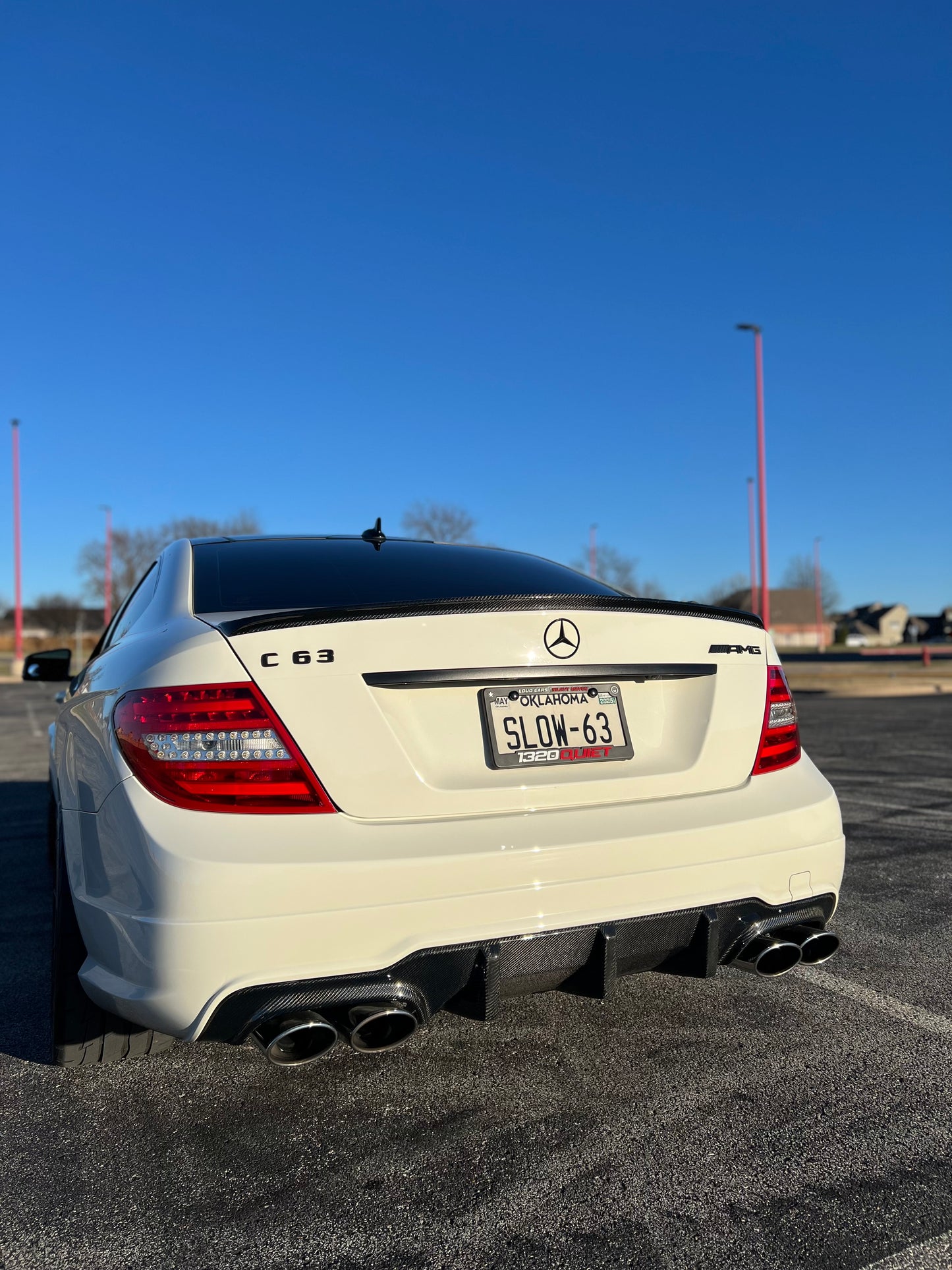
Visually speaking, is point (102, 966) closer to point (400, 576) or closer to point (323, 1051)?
point (323, 1051)

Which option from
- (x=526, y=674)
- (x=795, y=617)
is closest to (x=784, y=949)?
(x=526, y=674)

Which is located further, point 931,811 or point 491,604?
point 931,811

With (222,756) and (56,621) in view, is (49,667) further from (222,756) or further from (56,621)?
(56,621)

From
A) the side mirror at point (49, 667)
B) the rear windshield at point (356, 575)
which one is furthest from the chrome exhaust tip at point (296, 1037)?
the side mirror at point (49, 667)

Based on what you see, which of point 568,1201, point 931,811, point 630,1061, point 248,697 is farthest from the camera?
point 931,811

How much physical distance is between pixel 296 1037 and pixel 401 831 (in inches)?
20.3

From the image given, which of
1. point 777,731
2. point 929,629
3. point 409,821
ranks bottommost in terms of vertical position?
point 929,629

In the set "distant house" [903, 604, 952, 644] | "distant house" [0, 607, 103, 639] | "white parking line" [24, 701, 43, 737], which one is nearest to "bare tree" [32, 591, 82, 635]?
"distant house" [0, 607, 103, 639]

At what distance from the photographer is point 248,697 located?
2.20 m

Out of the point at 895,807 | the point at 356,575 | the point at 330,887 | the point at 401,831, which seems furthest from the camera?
the point at 895,807

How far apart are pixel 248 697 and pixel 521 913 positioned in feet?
2.66

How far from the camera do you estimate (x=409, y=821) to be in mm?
2244

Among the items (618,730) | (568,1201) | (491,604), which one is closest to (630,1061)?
(568,1201)

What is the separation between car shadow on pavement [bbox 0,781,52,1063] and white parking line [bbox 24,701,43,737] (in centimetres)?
→ 703
